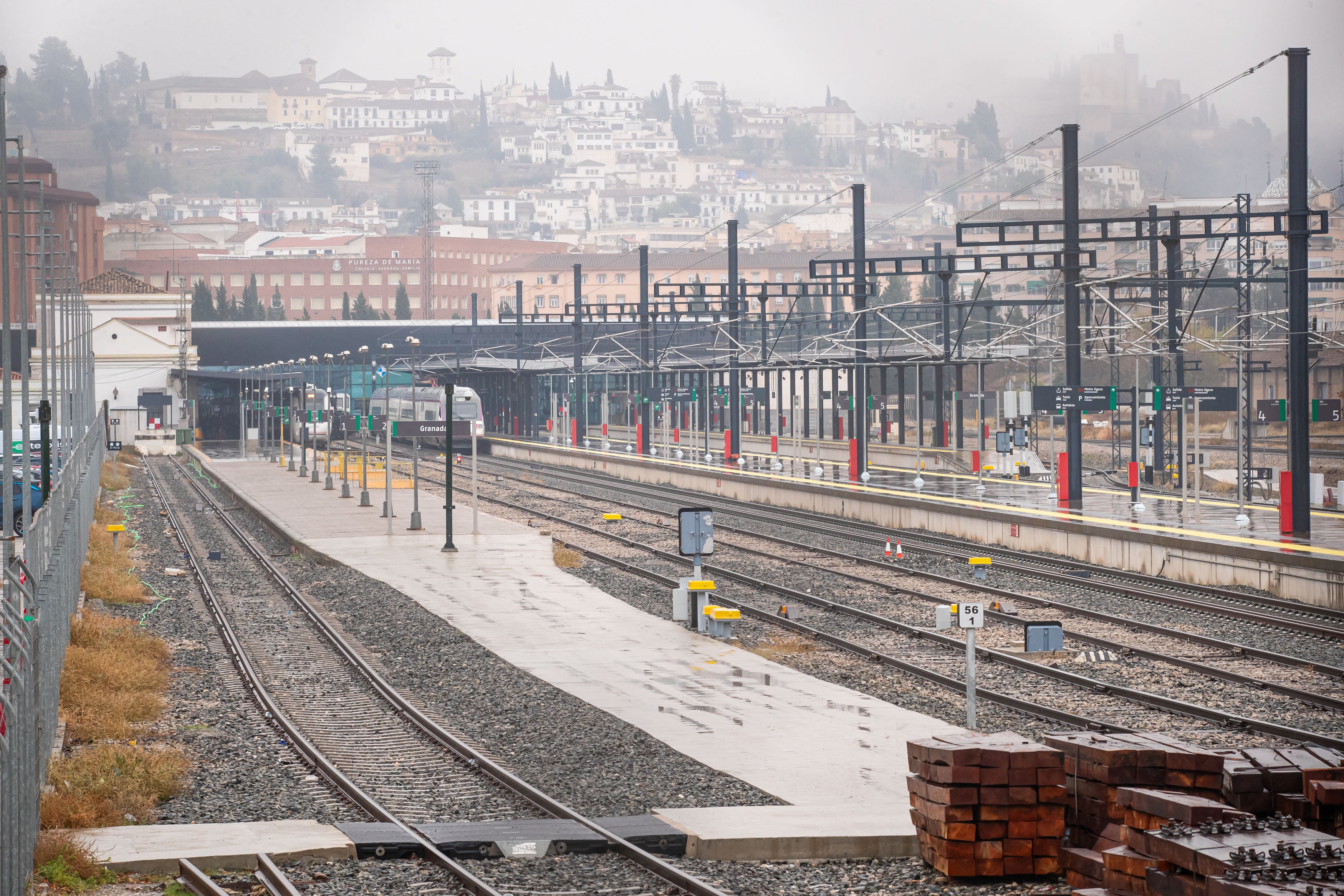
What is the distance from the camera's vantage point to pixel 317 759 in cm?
1425

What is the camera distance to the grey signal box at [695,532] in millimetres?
21938

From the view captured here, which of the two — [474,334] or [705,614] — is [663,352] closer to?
[474,334]

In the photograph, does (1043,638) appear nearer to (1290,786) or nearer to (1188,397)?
(1290,786)

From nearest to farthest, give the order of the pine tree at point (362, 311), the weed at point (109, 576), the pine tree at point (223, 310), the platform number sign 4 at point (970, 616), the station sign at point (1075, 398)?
the platform number sign 4 at point (970, 616)
the weed at point (109, 576)
the station sign at point (1075, 398)
the pine tree at point (223, 310)
the pine tree at point (362, 311)

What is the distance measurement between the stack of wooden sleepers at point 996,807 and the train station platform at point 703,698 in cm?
86

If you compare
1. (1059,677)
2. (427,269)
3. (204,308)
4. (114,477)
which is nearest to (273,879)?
(1059,677)

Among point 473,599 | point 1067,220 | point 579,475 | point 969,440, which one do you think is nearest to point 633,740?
point 473,599

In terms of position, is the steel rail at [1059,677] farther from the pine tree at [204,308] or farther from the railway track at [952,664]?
the pine tree at [204,308]

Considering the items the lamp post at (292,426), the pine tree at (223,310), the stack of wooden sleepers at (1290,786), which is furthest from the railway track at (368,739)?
the pine tree at (223,310)

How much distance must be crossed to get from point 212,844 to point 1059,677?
1019 centimetres

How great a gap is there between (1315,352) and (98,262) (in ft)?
379

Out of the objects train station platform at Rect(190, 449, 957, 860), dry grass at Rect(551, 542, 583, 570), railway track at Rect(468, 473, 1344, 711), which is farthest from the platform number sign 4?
dry grass at Rect(551, 542, 583, 570)

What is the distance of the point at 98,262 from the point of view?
456 feet

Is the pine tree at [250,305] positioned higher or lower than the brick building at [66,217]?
lower
